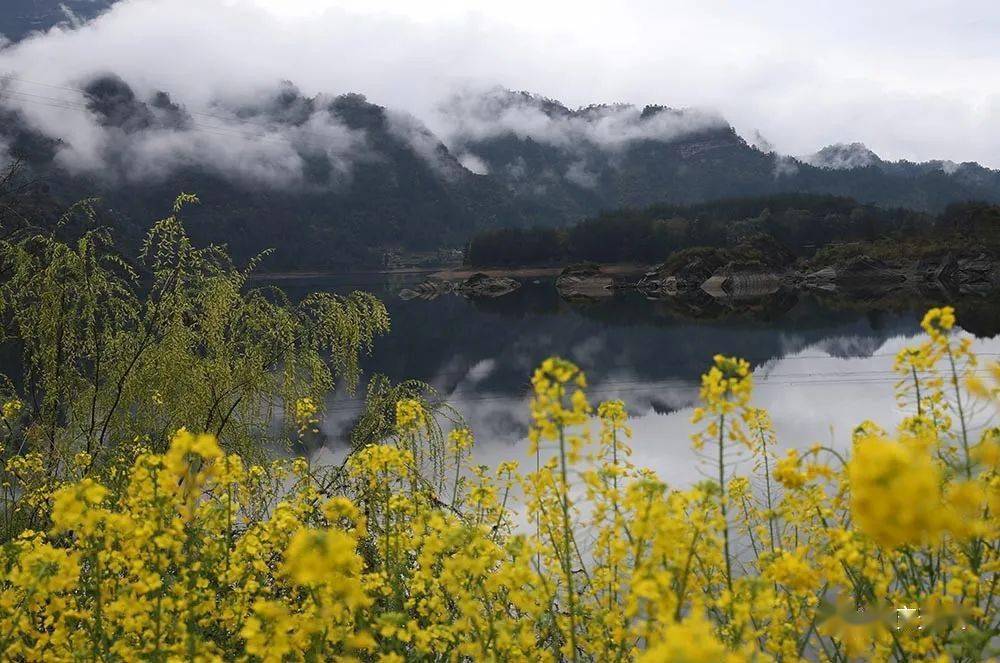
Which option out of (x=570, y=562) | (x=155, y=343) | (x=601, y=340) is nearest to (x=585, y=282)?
(x=601, y=340)

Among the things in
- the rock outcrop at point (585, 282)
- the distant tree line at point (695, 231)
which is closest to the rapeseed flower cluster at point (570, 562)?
the rock outcrop at point (585, 282)

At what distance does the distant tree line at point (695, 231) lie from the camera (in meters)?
Result: 119

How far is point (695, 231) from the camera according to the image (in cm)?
12638

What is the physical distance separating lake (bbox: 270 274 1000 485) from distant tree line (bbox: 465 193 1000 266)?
57964mm

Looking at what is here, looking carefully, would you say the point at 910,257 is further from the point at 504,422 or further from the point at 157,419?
the point at 157,419

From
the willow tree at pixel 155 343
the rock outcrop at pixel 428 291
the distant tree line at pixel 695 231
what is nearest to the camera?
the willow tree at pixel 155 343

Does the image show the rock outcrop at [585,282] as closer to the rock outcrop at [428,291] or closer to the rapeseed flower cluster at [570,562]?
the rock outcrop at [428,291]

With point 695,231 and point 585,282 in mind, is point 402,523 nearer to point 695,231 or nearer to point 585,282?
point 585,282

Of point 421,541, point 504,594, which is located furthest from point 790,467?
point 504,594

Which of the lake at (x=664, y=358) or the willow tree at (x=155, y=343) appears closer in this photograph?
the willow tree at (x=155, y=343)

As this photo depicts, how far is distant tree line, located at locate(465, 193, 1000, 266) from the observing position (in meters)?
119

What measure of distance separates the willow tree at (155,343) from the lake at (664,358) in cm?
633

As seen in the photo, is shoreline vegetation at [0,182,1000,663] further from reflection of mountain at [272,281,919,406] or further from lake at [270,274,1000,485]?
reflection of mountain at [272,281,919,406]

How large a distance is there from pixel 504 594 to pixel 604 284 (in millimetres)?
88806
